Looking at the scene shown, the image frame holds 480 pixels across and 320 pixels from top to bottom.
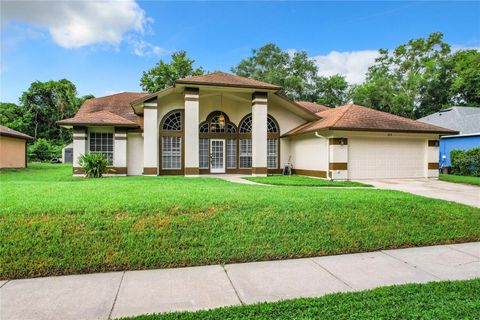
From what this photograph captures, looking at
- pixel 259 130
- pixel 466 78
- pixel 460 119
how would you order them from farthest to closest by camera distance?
pixel 466 78 < pixel 460 119 < pixel 259 130

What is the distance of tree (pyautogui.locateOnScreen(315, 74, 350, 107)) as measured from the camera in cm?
3591

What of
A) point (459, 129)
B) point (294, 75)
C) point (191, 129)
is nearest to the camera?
point (191, 129)

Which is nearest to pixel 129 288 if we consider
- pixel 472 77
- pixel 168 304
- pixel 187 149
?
pixel 168 304

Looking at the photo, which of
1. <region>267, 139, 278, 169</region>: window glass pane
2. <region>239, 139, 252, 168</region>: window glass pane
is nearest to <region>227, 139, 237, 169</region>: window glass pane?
<region>239, 139, 252, 168</region>: window glass pane

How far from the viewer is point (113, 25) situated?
1490cm

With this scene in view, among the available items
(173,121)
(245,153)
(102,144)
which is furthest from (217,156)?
(102,144)

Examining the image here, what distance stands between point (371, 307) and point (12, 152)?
79.5 feet

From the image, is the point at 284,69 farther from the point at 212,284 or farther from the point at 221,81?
the point at 212,284

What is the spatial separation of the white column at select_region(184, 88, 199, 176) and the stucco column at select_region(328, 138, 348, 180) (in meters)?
6.74

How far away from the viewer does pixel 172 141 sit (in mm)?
16672

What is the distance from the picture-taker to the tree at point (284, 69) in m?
34.8

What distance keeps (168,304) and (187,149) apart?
1247 centimetres

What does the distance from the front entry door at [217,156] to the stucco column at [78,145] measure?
667 centimetres

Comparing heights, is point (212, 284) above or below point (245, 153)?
below
